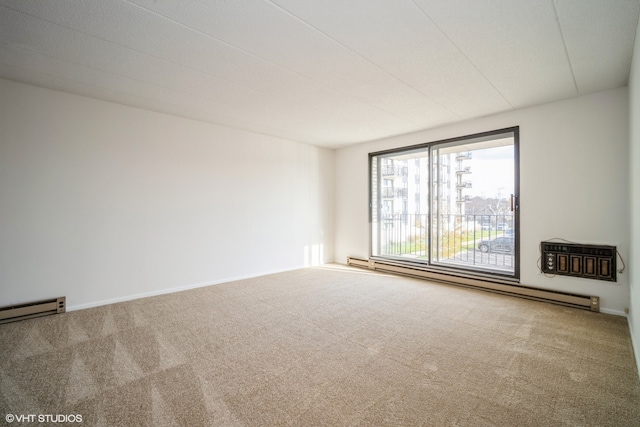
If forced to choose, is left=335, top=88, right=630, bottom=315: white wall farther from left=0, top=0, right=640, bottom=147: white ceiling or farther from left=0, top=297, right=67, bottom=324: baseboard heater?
left=0, top=297, right=67, bottom=324: baseboard heater

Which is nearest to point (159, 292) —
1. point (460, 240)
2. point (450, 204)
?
point (450, 204)

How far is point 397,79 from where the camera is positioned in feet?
9.36

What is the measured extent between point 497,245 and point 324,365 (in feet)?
13.3

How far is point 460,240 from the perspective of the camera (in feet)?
16.8

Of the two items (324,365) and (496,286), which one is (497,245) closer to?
(496,286)

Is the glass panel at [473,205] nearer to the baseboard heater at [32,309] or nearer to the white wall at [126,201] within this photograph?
the white wall at [126,201]

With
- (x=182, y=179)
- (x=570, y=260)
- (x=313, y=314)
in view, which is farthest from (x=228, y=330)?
(x=570, y=260)

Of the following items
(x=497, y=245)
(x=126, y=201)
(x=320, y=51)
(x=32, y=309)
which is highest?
(x=320, y=51)

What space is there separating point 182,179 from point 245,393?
3210 mm

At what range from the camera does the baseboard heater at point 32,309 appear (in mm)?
2803

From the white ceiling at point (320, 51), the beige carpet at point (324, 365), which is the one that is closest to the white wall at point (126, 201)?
the white ceiling at point (320, 51)

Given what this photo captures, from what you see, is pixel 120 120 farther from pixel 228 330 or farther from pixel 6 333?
pixel 228 330

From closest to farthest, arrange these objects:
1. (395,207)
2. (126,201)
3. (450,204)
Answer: (126,201), (450,204), (395,207)

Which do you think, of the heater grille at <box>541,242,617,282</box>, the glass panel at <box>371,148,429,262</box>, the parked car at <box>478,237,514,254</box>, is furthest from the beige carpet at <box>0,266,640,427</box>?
the glass panel at <box>371,148,429,262</box>
